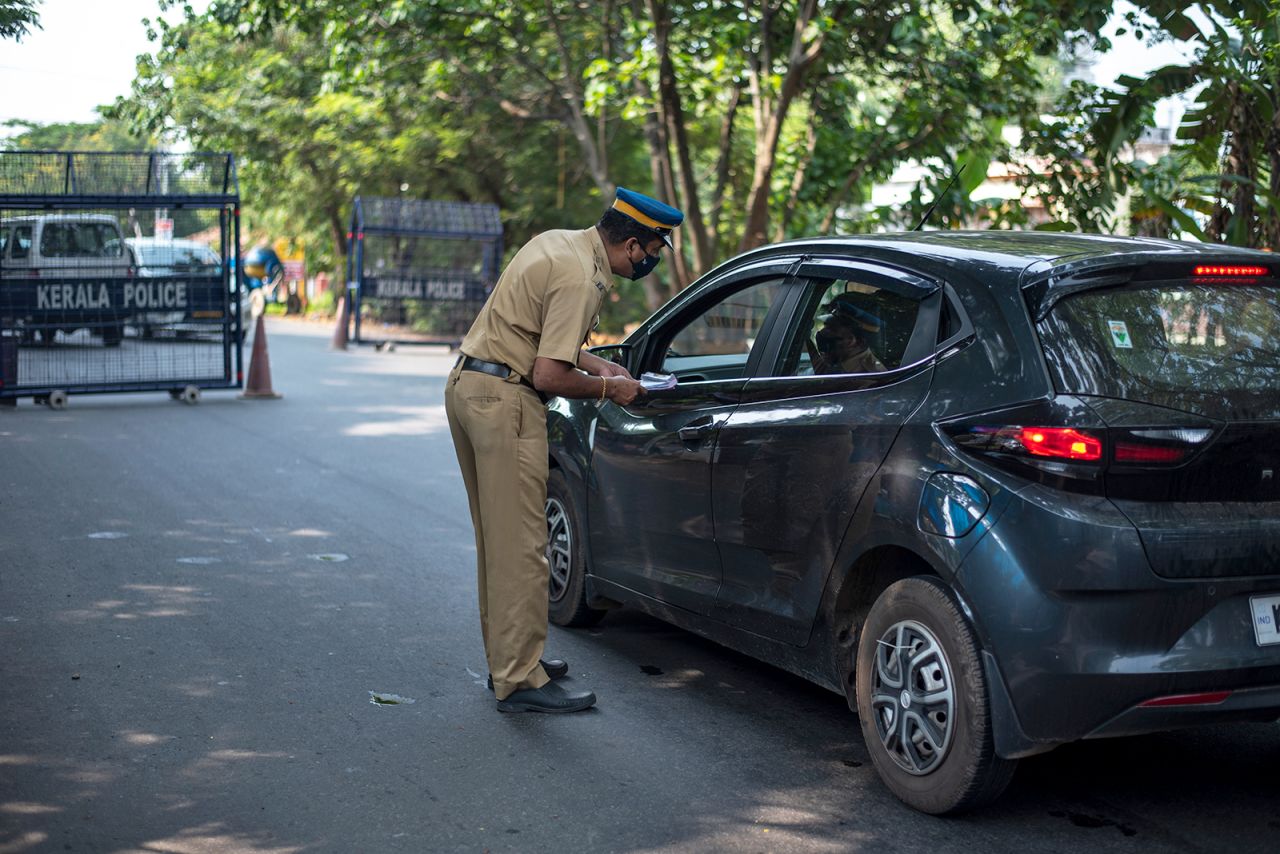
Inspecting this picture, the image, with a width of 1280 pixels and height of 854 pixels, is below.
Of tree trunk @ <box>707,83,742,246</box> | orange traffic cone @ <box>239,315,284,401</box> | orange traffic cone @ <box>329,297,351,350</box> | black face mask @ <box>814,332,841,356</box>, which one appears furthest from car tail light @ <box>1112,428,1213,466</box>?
orange traffic cone @ <box>329,297,351,350</box>

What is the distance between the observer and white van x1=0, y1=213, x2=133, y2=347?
14.3 metres

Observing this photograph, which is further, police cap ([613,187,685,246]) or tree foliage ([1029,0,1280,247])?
tree foliage ([1029,0,1280,247])

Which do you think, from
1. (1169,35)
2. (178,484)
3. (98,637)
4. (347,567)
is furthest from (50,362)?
(1169,35)

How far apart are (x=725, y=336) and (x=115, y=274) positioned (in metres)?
10.2

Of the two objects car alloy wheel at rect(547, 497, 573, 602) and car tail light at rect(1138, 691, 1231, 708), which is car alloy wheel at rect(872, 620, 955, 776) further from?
car alloy wheel at rect(547, 497, 573, 602)

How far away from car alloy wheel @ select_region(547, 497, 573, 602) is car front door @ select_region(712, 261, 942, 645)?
1343mm

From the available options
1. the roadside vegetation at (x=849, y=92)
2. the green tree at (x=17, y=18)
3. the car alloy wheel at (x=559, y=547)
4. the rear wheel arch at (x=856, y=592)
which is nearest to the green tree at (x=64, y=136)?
the roadside vegetation at (x=849, y=92)

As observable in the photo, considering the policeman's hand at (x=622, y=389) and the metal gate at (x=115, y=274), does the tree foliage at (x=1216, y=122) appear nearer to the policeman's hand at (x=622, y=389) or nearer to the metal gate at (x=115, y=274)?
the policeman's hand at (x=622, y=389)

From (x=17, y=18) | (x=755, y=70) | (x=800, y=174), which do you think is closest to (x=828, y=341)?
(x=17, y=18)

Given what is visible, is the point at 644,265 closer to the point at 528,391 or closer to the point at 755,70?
the point at 528,391

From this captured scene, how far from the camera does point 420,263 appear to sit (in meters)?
24.3

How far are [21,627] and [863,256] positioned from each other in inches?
156

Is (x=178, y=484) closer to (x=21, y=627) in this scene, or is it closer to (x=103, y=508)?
(x=103, y=508)

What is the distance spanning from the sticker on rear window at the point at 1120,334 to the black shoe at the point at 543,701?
2300 mm
